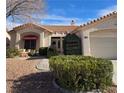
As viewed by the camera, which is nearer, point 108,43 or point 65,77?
point 65,77

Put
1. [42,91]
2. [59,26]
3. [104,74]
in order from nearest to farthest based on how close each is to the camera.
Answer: [104,74]
[42,91]
[59,26]

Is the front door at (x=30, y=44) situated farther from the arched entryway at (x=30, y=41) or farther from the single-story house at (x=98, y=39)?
the single-story house at (x=98, y=39)

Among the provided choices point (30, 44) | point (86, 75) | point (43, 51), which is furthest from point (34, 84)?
point (30, 44)

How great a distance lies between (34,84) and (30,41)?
21270 millimetres

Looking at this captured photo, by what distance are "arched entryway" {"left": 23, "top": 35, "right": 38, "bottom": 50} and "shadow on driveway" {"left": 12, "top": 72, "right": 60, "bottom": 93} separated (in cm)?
1942

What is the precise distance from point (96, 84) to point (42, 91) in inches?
62.7

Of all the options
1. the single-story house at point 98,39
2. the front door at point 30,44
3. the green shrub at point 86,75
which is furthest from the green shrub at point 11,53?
the green shrub at point 86,75

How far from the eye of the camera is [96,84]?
6.65m

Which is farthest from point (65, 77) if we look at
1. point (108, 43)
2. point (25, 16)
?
point (108, 43)

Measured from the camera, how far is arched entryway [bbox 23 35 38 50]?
28594mm

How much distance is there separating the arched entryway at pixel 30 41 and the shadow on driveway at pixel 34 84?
19421 mm

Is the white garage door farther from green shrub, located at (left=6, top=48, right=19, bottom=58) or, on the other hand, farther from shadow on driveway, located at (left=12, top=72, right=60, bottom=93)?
shadow on driveway, located at (left=12, top=72, right=60, bottom=93)

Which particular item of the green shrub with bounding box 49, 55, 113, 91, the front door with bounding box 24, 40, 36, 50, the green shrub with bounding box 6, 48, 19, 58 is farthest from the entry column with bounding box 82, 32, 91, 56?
the green shrub with bounding box 49, 55, 113, 91
